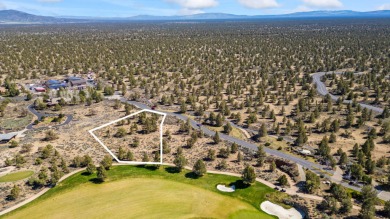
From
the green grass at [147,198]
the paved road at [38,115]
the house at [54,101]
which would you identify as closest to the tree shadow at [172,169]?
the green grass at [147,198]

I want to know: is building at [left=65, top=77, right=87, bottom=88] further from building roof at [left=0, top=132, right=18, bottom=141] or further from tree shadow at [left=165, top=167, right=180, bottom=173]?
tree shadow at [left=165, top=167, right=180, bottom=173]

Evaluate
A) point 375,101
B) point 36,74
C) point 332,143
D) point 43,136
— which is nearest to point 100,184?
point 43,136

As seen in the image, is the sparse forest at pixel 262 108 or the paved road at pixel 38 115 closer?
the sparse forest at pixel 262 108

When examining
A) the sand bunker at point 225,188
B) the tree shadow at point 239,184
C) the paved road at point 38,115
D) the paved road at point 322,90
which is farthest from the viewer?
the paved road at point 322,90

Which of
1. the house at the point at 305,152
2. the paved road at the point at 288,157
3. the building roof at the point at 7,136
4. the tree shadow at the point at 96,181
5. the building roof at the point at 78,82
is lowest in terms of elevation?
the tree shadow at the point at 96,181

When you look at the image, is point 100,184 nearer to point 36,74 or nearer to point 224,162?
point 224,162

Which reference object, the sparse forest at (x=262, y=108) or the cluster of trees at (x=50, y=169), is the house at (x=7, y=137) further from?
the cluster of trees at (x=50, y=169)
